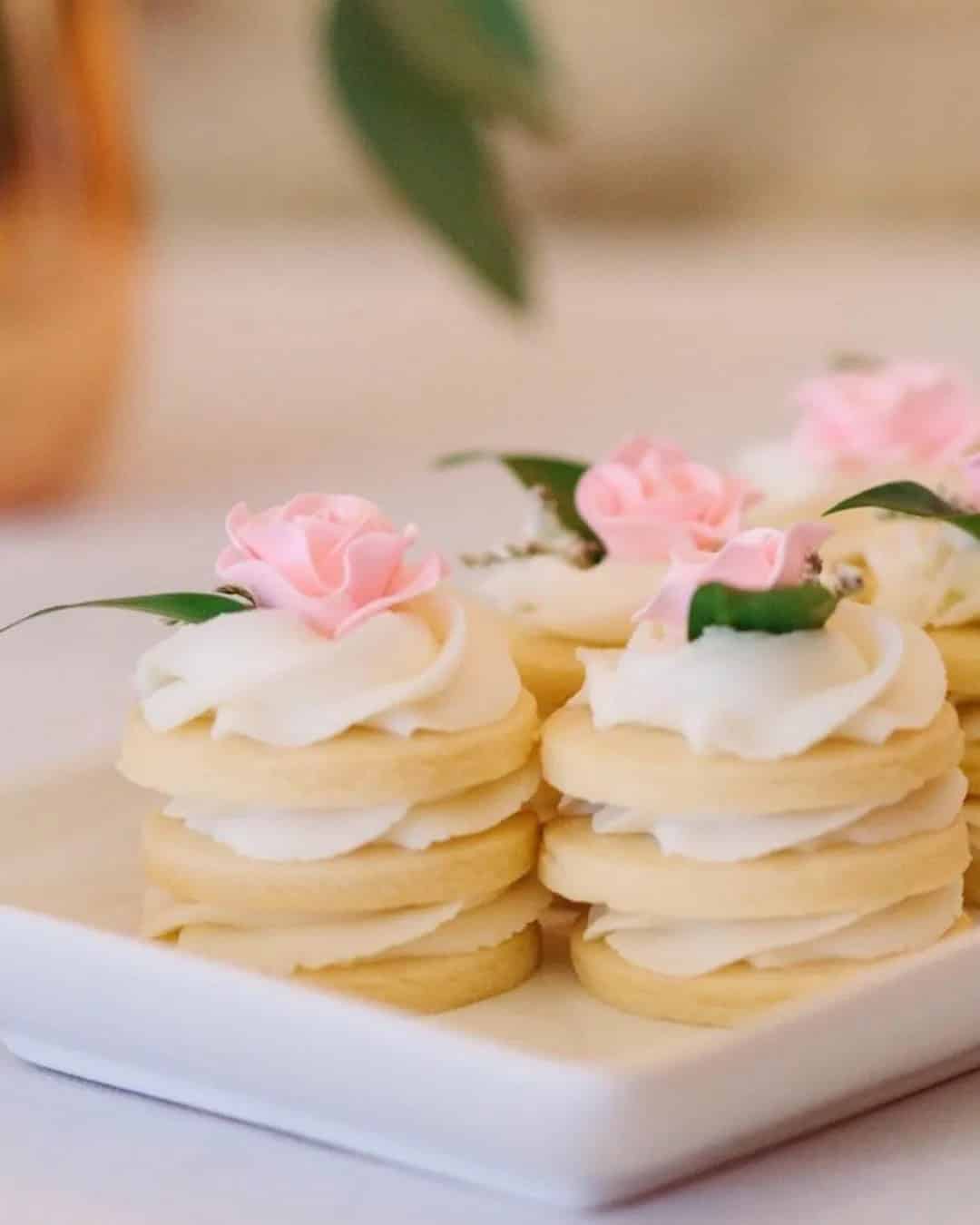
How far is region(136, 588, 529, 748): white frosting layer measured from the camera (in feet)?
2.50

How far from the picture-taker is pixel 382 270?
3.42 metres

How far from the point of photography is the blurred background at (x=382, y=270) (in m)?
1.61

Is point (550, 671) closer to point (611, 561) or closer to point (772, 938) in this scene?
point (611, 561)

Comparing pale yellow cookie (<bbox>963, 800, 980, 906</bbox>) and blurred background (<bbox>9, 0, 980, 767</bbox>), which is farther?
blurred background (<bbox>9, 0, 980, 767</bbox>)

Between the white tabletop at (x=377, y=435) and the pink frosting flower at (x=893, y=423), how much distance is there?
36 cm

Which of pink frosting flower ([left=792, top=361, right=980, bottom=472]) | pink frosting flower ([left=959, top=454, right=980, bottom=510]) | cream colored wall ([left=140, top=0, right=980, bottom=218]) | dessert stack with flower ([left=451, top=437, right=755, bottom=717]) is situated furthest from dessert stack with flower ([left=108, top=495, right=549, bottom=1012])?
cream colored wall ([left=140, top=0, right=980, bottom=218])

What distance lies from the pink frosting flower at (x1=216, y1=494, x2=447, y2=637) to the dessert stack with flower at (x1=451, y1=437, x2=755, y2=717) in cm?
12

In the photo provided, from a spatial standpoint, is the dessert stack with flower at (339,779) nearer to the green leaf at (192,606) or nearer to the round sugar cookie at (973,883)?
the green leaf at (192,606)

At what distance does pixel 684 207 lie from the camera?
135 inches

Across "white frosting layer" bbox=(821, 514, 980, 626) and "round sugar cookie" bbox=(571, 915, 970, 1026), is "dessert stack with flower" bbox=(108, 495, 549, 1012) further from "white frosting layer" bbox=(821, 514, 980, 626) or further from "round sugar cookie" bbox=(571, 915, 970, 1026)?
"white frosting layer" bbox=(821, 514, 980, 626)

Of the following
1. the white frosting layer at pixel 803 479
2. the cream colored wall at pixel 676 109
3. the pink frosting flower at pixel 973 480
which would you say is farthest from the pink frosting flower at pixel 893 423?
the cream colored wall at pixel 676 109

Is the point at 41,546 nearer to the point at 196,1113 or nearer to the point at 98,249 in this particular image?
the point at 98,249

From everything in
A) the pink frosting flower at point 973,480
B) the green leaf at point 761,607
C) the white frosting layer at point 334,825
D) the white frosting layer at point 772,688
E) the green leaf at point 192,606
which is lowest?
the white frosting layer at point 334,825

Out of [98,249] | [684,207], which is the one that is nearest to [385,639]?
[98,249]
